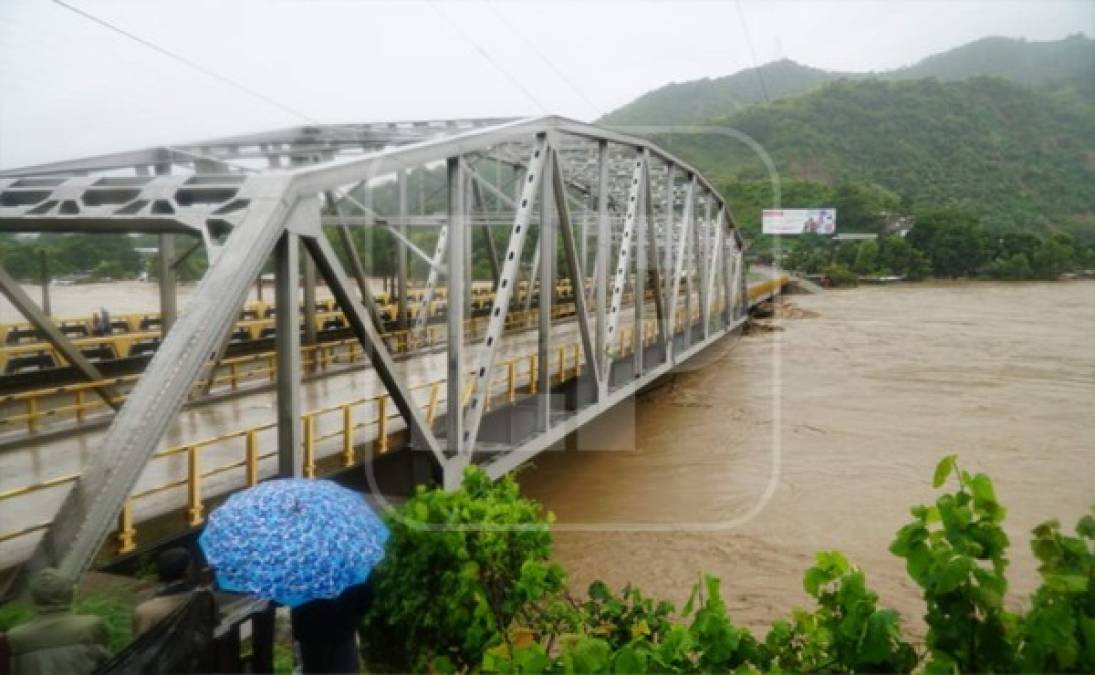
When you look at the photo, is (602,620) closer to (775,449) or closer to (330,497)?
(330,497)

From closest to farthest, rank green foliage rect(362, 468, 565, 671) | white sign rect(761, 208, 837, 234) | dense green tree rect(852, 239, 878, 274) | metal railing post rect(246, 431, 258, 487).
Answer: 1. green foliage rect(362, 468, 565, 671)
2. metal railing post rect(246, 431, 258, 487)
3. dense green tree rect(852, 239, 878, 274)
4. white sign rect(761, 208, 837, 234)

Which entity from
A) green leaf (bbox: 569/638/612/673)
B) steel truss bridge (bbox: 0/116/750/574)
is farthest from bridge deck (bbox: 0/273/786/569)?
green leaf (bbox: 569/638/612/673)

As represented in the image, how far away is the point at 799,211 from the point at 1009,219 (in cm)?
3992

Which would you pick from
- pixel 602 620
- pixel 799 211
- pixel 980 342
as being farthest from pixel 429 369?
pixel 799 211

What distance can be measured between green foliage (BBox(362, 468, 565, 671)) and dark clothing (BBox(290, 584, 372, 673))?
0.54m

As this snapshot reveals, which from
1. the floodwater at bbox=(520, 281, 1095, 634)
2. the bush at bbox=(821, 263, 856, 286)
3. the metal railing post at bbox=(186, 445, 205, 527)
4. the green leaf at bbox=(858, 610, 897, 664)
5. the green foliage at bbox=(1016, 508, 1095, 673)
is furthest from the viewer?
the bush at bbox=(821, 263, 856, 286)

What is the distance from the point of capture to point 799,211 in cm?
7738

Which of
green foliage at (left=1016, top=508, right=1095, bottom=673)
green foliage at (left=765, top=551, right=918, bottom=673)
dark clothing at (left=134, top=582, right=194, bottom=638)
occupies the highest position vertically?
green foliage at (left=1016, top=508, right=1095, bottom=673)

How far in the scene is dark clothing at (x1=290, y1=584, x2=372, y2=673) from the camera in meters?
3.52

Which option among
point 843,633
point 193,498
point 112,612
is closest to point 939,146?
point 193,498

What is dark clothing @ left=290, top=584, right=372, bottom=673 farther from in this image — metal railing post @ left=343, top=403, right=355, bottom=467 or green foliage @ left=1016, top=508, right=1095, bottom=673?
metal railing post @ left=343, top=403, right=355, bottom=467

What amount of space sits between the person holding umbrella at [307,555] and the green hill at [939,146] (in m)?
103

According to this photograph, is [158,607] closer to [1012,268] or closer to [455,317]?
[455,317]

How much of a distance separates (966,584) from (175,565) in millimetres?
3341
